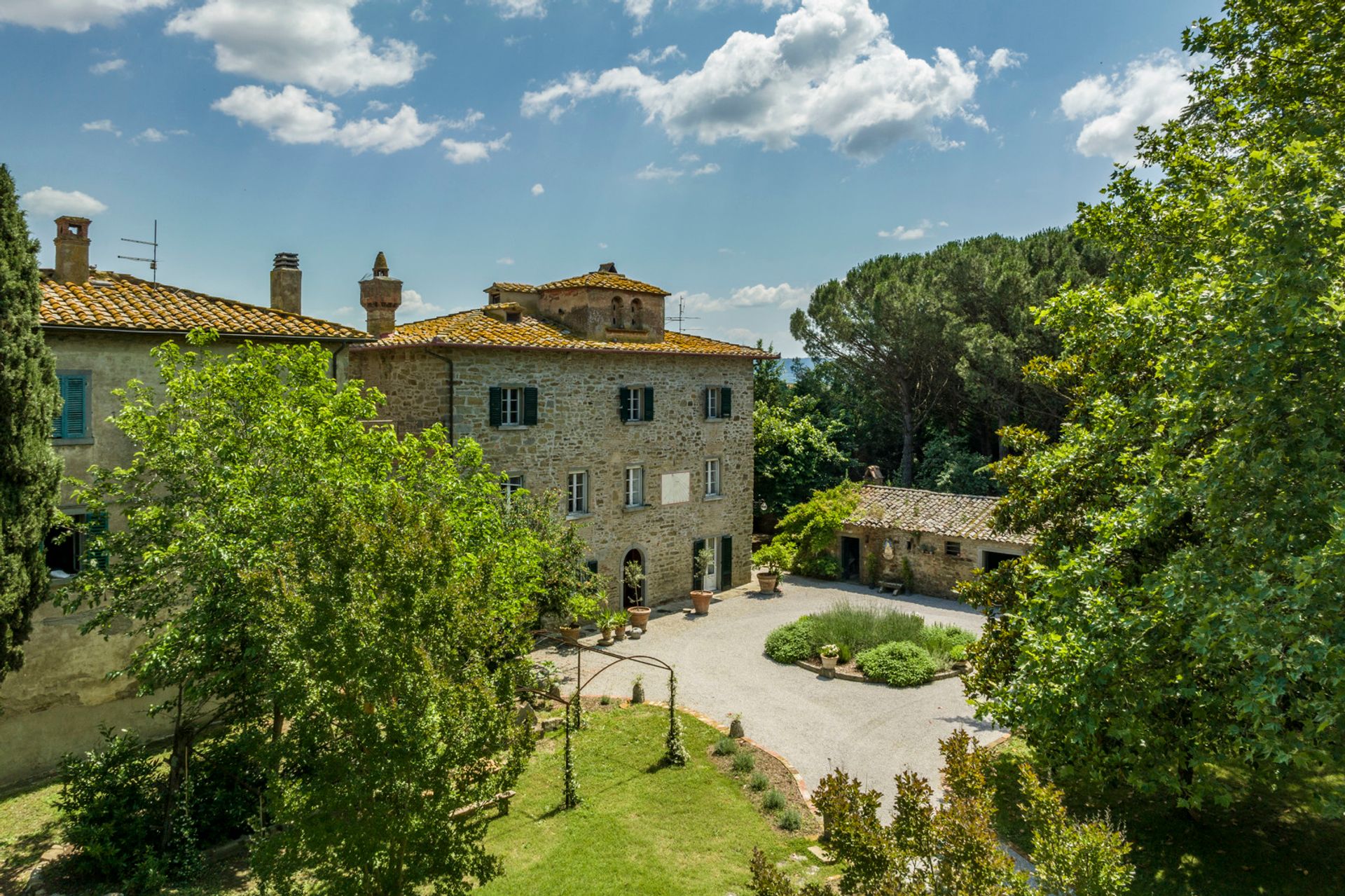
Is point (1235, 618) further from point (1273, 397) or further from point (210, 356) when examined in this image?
point (210, 356)

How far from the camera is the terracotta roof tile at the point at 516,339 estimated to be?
19500 millimetres

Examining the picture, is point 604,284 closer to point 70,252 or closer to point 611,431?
point 611,431

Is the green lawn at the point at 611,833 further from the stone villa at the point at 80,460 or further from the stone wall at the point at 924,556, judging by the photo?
the stone wall at the point at 924,556

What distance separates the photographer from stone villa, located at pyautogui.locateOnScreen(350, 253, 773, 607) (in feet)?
65.5

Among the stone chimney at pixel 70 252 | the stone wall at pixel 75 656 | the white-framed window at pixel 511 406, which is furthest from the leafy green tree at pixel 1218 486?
the stone chimney at pixel 70 252

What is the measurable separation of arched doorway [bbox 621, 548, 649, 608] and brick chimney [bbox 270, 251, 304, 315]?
11141 mm

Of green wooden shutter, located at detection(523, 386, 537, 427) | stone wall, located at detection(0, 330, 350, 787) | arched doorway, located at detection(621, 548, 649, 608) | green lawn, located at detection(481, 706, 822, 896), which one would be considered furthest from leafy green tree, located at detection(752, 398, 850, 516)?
stone wall, located at detection(0, 330, 350, 787)

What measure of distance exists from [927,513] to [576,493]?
11.9m

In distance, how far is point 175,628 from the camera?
33.8 feet

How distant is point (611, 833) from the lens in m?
11.2

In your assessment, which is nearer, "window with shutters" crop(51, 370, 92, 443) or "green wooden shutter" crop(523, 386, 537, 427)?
"window with shutters" crop(51, 370, 92, 443)

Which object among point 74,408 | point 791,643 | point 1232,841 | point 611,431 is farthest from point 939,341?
point 74,408

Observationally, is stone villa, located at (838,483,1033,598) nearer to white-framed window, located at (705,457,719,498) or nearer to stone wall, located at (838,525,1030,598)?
stone wall, located at (838,525,1030,598)

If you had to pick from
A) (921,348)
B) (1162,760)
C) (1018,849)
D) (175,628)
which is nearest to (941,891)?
(1162,760)
